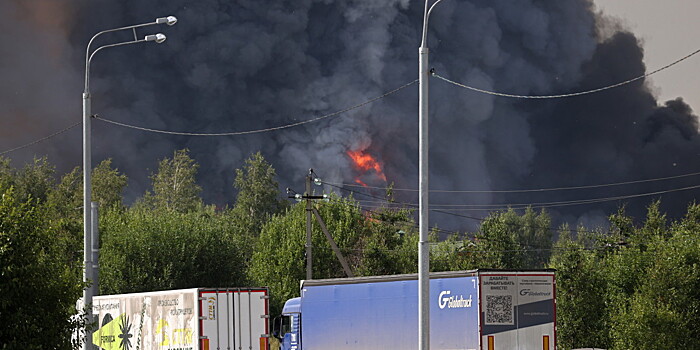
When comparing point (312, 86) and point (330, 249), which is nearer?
point (330, 249)

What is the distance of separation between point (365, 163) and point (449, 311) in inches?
6504

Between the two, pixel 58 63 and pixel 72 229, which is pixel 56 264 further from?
pixel 58 63

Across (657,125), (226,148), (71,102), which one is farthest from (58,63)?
(657,125)

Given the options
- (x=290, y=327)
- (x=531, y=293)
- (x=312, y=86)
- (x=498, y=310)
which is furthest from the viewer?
(x=312, y=86)

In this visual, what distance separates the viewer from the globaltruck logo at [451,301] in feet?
93.2

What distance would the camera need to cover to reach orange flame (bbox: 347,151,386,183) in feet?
624

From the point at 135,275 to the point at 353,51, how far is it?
141 metres

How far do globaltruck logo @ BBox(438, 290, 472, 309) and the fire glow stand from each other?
160 m

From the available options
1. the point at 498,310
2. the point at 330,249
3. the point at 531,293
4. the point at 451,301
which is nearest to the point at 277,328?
the point at 451,301

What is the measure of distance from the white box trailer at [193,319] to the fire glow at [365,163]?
157 m

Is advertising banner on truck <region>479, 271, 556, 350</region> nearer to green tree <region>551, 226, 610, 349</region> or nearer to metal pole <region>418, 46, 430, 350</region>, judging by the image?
metal pole <region>418, 46, 430, 350</region>

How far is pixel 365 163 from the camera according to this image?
19412 cm

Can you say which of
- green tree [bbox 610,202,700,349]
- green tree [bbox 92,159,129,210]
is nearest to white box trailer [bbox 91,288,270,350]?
green tree [bbox 610,202,700,349]

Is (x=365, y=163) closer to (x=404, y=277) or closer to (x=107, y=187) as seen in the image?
(x=107, y=187)
